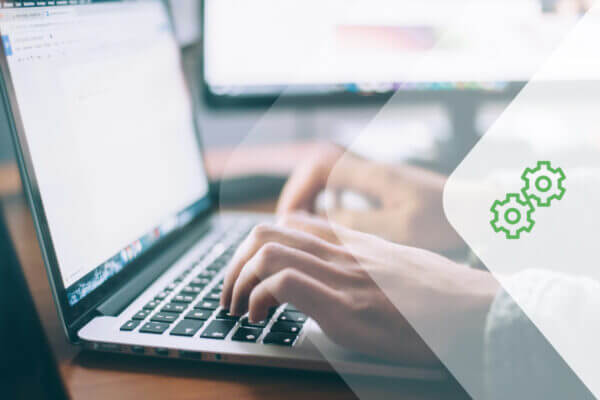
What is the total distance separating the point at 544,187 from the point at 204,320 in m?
0.27

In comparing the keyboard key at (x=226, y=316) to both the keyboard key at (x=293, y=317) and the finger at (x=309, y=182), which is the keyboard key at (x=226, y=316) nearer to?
the keyboard key at (x=293, y=317)

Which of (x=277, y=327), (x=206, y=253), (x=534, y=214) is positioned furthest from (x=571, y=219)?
(x=206, y=253)

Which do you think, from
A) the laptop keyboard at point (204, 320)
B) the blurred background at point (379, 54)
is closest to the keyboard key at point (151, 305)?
the laptop keyboard at point (204, 320)

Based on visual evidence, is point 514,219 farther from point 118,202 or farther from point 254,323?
point 118,202

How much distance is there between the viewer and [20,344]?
1.83ft

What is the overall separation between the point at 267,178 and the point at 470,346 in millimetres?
484

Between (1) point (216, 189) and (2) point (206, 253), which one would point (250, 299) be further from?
(1) point (216, 189)

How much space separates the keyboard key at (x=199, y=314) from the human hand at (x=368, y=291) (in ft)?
0.06

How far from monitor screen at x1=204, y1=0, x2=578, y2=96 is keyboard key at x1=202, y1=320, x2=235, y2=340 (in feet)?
1.48

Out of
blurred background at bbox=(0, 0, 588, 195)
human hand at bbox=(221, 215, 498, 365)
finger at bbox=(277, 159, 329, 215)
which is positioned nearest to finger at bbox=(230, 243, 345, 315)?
human hand at bbox=(221, 215, 498, 365)

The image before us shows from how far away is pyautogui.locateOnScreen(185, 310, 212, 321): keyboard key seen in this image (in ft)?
1.29

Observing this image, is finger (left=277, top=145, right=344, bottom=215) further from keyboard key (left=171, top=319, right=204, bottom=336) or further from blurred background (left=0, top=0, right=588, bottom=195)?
keyboard key (left=171, top=319, right=204, bottom=336)

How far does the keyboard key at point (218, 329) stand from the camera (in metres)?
0.37

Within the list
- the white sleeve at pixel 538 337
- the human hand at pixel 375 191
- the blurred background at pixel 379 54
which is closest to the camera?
the white sleeve at pixel 538 337
